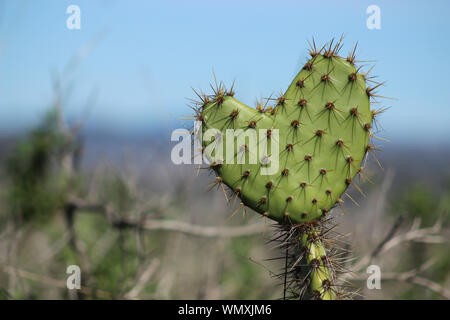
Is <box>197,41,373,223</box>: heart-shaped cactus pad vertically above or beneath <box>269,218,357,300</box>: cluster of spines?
above

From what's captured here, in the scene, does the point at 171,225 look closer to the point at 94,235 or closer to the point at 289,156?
the point at 94,235

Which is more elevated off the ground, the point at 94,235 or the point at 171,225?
the point at 171,225

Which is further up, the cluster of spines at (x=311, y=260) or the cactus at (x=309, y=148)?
the cactus at (x=309, y=148)

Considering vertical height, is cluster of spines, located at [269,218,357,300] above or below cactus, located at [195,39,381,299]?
below

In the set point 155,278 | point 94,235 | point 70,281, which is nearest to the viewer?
point 70,281

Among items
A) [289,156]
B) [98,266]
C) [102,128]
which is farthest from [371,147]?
[102,128]

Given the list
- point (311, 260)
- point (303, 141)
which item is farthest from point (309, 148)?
point (311, 260)

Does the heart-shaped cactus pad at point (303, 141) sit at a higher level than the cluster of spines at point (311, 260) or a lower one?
higher
